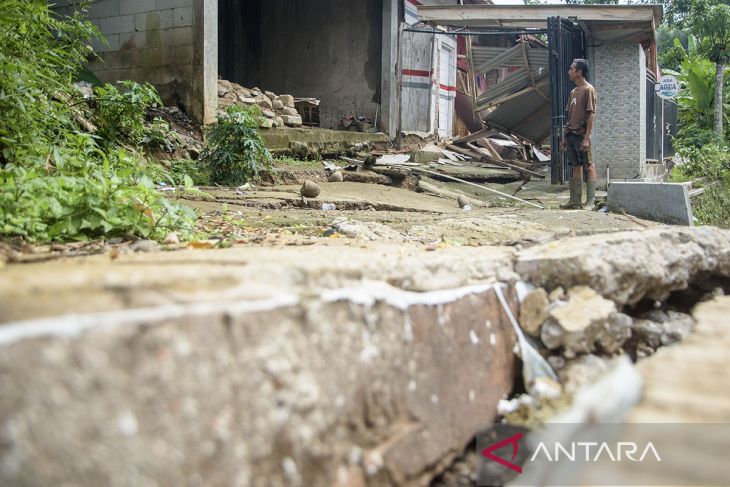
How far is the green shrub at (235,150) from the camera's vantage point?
6.21 metres

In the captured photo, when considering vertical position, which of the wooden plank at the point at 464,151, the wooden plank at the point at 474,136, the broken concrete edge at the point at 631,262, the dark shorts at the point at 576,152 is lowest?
the broken concrete edge at the point at 631,262

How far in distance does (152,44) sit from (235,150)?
120 inches

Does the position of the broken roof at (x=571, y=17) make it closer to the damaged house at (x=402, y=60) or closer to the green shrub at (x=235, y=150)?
the damaged house at (x=402, y=60)

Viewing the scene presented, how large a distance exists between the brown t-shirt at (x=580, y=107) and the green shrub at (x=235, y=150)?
342 cm

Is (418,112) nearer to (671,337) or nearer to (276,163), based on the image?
(276,163)

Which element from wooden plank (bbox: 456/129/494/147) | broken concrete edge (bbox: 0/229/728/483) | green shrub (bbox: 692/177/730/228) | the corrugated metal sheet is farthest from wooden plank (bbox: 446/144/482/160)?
broken concrete edge (bbox: 0/229/728/483)

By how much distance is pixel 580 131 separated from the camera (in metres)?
6.79

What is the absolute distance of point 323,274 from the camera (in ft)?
4.35

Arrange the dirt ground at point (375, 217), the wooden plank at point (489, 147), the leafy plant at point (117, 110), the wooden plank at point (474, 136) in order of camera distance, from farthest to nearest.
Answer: the wooden plank at point (489, 147) → the wooden plank at point (474, 136) → the leafy plant at point (117, 110) → the dirt ground at point (375, 217)

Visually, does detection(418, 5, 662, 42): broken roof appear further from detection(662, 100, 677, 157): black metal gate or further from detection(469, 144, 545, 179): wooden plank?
detection(662, 100, 677, 157): black metal gate

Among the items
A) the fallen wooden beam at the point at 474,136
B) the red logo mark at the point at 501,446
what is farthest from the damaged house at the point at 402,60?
the red logo mark at the point at 501,446

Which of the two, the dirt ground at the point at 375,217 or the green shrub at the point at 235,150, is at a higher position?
the green shrub at the point at 235,150

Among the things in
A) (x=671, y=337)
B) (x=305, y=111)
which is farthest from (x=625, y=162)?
(x=671, y=337)

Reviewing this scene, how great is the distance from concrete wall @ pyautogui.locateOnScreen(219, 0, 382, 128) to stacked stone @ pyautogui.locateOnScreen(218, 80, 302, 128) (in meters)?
1.62
